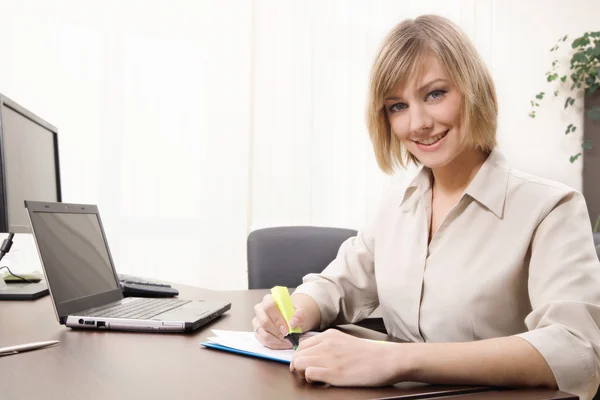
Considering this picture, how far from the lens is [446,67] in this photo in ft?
3.65

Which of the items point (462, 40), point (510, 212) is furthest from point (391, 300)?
point (462, 40)

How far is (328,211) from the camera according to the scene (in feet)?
10.7

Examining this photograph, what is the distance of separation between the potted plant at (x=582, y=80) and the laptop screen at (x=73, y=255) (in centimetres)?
333

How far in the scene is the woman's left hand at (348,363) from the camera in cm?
69

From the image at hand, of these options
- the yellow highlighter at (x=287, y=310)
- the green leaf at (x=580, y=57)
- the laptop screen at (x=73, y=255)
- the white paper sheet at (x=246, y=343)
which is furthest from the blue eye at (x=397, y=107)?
the green leaf at (x=580, y=57)

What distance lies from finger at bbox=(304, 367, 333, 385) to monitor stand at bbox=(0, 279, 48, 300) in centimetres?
100

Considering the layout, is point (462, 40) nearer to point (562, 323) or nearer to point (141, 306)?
point (562, 323)

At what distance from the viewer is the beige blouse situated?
82 cm

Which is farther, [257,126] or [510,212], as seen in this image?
[257,126]

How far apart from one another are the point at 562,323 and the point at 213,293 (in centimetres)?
103

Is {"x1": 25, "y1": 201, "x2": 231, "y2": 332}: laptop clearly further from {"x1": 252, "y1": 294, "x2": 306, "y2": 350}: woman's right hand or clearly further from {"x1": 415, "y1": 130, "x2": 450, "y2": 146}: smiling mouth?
{"x1": 415, "y1": 130, "x2": 450, "y2": 146}: smiling mouth

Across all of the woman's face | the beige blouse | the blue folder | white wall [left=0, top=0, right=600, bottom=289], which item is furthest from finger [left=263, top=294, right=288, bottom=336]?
white wall [left=0, top=0, right=600, bottom=289]

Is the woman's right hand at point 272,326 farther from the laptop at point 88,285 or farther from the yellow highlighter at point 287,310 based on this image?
the laptop at point 88,285

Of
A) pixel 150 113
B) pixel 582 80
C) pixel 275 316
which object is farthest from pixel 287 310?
A: pixel 582 80
